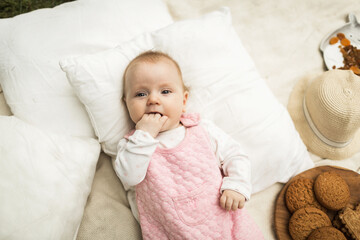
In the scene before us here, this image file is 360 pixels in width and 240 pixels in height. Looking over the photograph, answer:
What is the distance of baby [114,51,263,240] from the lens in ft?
3.00

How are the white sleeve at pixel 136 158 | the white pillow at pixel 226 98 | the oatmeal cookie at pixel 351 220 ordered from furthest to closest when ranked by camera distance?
the white pillow at pixel 226 98 → the oatmeal cookie at pixel 351 220 → the white sleeve at pixel 136 158

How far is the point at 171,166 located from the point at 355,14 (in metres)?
1.71

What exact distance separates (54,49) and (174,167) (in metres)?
0.78

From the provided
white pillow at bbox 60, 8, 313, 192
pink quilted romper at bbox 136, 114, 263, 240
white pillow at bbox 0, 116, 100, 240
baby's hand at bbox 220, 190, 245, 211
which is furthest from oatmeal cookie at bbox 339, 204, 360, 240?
white pillow at bbox 0, 116, 100, 240

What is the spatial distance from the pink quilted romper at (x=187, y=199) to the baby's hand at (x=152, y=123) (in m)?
0.09

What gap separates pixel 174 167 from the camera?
97 cm

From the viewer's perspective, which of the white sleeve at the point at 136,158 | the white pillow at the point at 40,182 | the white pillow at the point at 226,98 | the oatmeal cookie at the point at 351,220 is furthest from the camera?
the white pillow at the point at 226,98

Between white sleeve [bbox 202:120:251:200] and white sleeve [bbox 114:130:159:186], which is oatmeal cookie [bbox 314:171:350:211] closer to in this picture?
white sleeve [bbox 202:120:251:200]

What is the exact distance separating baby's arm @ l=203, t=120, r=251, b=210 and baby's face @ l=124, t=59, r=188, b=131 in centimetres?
20

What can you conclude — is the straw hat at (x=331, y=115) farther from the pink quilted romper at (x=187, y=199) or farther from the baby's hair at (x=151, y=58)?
the baby's hair at (x=151, y=58)

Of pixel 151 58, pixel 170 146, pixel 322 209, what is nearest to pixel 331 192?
pixel 322 209

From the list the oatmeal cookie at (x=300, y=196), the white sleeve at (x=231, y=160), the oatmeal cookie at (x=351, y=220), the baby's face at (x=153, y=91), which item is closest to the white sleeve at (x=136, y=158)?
the baby's face at (x=153, y=91)

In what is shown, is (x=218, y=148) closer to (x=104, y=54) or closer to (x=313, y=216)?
(x=313, y=216)

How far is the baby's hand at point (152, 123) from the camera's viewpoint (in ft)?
3.10
